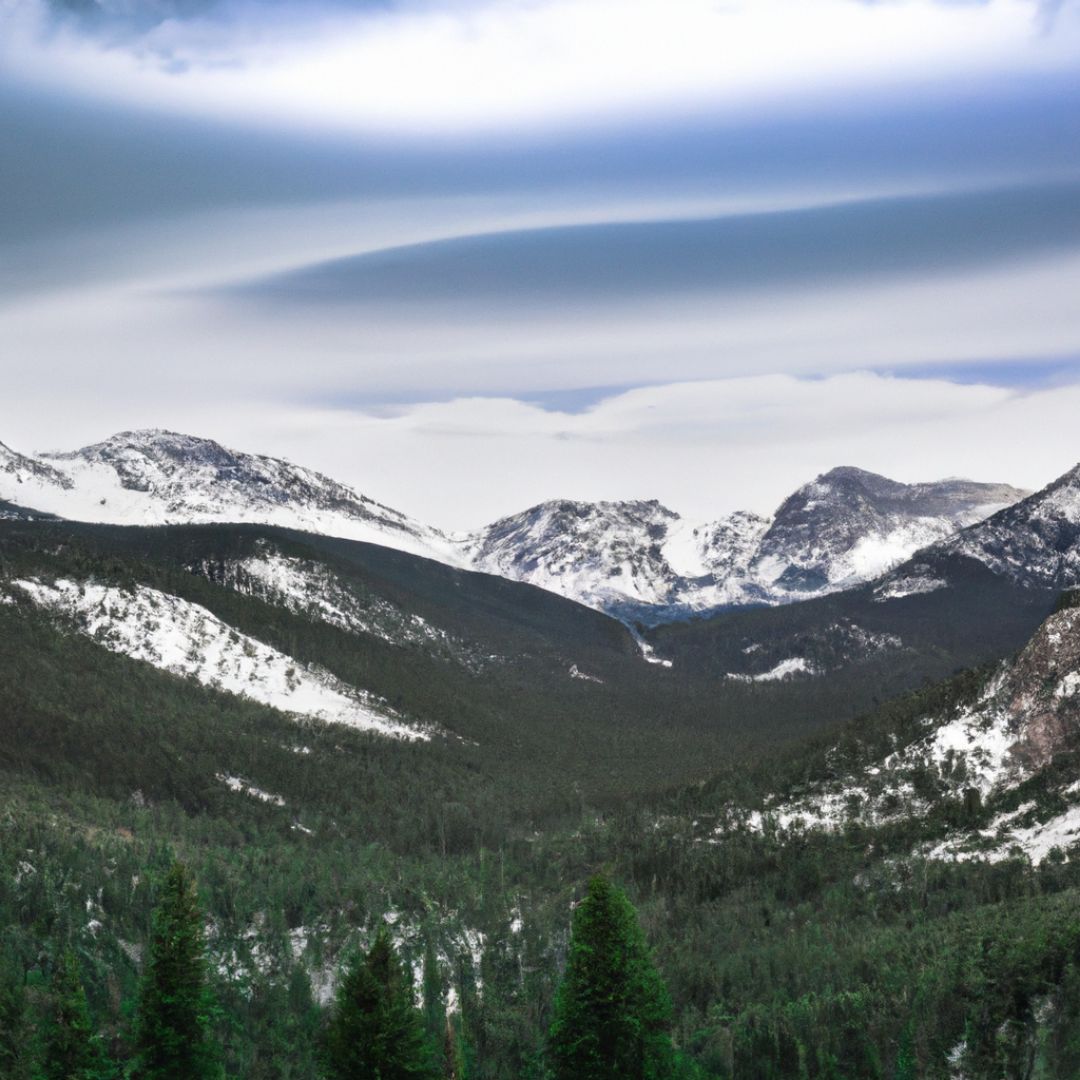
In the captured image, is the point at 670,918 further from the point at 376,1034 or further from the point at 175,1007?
the point at 376,1034

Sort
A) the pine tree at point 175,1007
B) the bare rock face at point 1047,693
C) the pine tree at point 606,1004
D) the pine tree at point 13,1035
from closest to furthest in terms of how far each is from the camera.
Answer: the pine tree at point 606,1004 < the pine tree at point 175,1007 < the pine tree at point 13,1035 < the bare rock face at point 1047,693

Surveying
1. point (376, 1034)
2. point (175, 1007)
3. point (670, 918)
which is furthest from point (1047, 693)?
point (175, 1007)

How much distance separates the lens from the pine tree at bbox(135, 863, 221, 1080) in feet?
215

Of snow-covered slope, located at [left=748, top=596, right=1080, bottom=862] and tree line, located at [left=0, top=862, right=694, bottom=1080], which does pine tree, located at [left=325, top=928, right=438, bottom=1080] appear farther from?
snow-covered slope, located at [left=748, top=596, right=1080, bottom=862]

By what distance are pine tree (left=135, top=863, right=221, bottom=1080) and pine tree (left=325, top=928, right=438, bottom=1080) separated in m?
10.2

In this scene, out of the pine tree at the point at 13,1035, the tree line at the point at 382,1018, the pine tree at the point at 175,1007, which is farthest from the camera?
the pine tree at the point at 13,1035

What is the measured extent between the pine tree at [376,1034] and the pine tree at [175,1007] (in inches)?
404

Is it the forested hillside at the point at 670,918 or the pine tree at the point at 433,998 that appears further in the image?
the pine tree at the point at 433,998

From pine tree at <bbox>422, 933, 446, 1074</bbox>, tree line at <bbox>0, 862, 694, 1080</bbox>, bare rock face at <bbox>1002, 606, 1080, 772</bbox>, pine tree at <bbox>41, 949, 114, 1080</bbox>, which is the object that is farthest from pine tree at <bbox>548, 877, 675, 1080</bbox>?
bare rock face at <bbox>1002, 606, 1080, 772</bbox>

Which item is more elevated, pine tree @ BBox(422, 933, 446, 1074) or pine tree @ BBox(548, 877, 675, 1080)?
pine tree @ BBox(548, 877, 675, 1080)

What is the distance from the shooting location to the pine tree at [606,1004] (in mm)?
63688

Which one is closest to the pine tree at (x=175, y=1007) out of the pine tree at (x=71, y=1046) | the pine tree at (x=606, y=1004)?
the pine tree at (x=71, y=1046)

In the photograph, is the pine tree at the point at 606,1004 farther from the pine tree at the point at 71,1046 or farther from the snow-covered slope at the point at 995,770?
the snow-covered slope at the point at 995,770

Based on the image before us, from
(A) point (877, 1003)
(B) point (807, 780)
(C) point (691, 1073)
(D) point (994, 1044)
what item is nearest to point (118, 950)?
(C) point (691, 1073)
